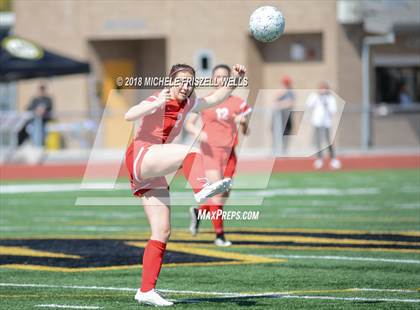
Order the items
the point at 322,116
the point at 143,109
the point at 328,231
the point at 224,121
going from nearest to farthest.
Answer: the point at 143,109 → the point at 224,121 → the point at 328,231 → the point at 322,116

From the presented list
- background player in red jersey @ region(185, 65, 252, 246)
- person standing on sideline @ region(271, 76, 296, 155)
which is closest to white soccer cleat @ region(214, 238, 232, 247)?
background player in red jersey @ region(185, 65, 252, 246)

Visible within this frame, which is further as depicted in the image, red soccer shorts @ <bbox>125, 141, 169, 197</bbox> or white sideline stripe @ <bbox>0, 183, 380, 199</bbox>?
white sideline stripe @ <bbox>0, 183, 380, 199</bbox>

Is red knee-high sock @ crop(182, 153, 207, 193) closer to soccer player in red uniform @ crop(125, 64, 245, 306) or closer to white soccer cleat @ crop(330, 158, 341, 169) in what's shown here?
soccer player in red uniform @ crop(125, 64, 245, 306)

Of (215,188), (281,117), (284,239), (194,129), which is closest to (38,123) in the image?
(281,117)

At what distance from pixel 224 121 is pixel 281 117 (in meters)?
13.1

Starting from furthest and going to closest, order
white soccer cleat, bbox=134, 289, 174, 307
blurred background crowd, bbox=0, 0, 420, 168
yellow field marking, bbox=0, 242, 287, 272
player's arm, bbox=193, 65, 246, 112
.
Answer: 1. blurred background crowd, bbox=0, 0, 420, 168
2. yellow field marking, bbox=0, 242, 287, 272
3. player's arm, bbox=193, 65, 246, 112
4. white soccer cleat, bbox=134, 289, 174, 307

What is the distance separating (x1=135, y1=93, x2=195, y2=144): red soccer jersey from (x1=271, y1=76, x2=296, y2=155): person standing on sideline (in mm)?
16692

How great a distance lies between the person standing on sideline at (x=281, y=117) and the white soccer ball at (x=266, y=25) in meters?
16.1

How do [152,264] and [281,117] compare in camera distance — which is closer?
[152,264]

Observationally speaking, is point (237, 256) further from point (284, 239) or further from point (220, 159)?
point (220, 159)

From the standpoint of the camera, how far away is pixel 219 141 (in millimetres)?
12711

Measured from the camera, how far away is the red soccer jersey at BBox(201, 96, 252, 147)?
1277cm

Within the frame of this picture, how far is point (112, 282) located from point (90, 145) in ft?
57.4

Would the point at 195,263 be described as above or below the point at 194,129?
below
